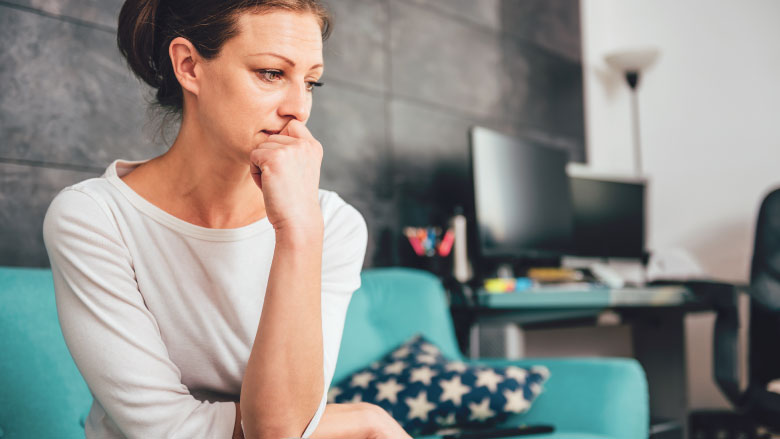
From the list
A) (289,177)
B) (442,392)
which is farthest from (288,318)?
(442,392)

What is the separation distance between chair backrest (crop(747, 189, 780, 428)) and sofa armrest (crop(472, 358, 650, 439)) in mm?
543

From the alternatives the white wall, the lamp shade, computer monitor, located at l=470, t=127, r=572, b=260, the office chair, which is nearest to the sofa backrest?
computer monitor, located at l=470, t=127, r=572, b=260

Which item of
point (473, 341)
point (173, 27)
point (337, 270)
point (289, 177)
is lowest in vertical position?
point (473, 341)

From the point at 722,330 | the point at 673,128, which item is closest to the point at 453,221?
the point at 722,330

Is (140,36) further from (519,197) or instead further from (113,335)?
(519,197)

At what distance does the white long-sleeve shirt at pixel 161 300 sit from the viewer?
0.84 metres

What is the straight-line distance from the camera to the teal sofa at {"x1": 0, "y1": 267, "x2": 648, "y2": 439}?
3.69ft

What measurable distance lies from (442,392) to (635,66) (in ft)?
7.94

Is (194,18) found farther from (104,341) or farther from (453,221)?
(453,221)

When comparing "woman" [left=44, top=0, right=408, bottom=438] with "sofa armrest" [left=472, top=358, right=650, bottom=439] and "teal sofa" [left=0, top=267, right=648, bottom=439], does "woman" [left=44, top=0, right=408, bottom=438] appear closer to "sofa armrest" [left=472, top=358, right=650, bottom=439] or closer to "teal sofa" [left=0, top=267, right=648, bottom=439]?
"teal sofa" [left=0, top=267, right=648, bottom=439]

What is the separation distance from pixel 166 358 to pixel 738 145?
3.20m

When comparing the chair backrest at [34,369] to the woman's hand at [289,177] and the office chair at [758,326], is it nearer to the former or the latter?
the woman's hand at [289,177]

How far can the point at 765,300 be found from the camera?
1949mm

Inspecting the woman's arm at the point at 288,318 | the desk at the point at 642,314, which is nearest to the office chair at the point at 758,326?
the desk at the point at 642,314
